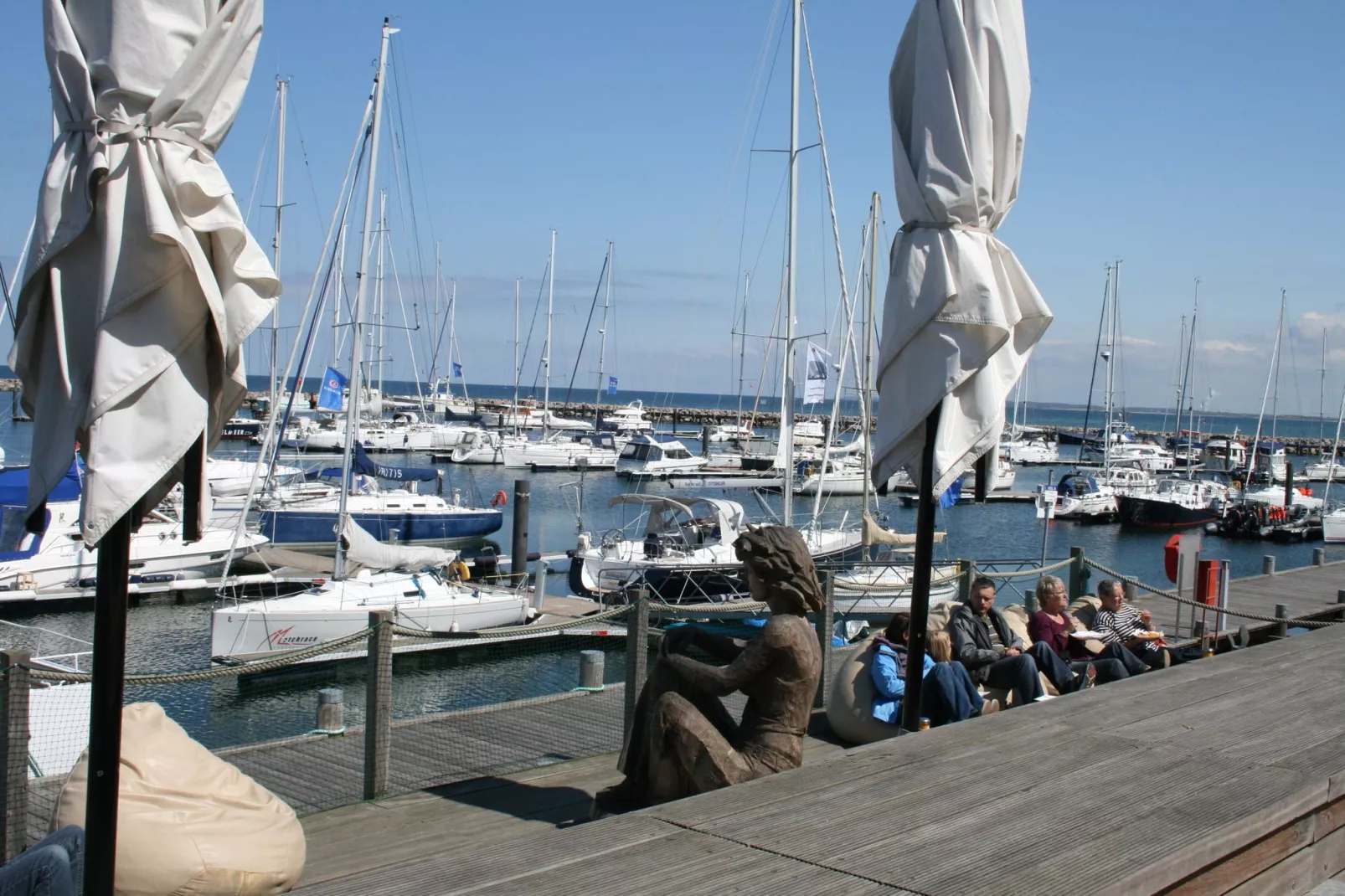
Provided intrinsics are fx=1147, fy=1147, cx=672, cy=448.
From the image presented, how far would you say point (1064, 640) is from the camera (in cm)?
931

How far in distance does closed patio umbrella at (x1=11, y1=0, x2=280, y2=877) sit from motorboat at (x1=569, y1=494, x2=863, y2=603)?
19278 mm

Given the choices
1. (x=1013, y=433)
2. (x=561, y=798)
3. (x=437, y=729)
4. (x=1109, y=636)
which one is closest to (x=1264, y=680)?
(x=1109, y=636)

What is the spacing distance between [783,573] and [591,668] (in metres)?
5.77

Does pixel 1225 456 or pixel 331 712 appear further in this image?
pixel 1225 456

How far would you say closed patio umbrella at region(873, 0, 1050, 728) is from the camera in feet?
18.2

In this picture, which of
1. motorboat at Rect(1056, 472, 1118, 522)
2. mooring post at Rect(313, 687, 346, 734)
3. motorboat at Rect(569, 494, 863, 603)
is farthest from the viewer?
motorboat at Rect(1056, 472, 1118, 522)

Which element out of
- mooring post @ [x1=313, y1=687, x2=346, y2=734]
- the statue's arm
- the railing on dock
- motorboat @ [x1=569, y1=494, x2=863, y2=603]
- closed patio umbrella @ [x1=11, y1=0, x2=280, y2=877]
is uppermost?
closed patio umbrella @ [x1=11, y1=0, x2=280, y2=877]

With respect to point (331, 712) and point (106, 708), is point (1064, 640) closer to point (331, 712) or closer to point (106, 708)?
point (331, 712)

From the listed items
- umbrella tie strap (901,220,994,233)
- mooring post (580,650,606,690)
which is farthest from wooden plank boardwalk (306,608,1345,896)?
mooring post (580,650,606,690)

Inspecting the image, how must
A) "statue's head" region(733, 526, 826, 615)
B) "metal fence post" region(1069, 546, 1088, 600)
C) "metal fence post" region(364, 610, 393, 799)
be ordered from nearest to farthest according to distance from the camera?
1. "statue's head" region(733, 526, 826, 615)
2. "metal fence post" region(364, 610, 393, 799)
3. "metal fence post" region(1069, 546, 1088, 600)

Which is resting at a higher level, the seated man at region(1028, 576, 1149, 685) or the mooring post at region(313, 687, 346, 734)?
the seated man at region(1028, 576, 1149, 685)

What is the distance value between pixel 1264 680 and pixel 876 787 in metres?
3.81

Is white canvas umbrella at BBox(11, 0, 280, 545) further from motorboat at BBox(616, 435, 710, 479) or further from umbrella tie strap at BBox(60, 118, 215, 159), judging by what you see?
motorboat at BBox(616, 435, 710, 479)

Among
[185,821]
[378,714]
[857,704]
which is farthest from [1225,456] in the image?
[185,821]
